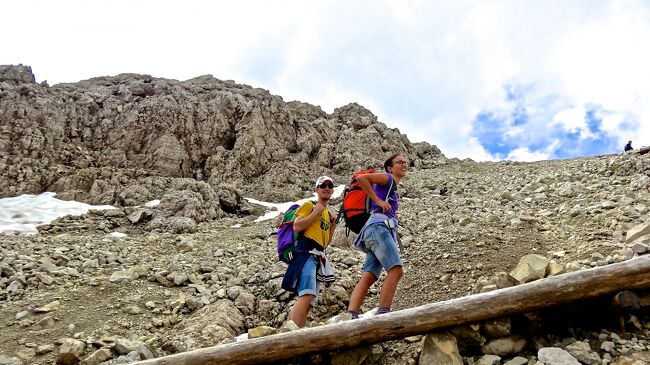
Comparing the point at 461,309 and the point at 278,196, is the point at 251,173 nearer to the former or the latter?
the point at 278,196

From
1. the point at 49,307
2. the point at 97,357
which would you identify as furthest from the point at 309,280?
the point at 49,307

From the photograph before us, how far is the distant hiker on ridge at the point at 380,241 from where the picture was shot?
18.4 feet

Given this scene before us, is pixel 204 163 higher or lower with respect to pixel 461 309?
higher

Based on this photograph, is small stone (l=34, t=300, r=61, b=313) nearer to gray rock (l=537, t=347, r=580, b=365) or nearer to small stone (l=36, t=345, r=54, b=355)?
small stone (l=36, t=345, r=54, b=355)

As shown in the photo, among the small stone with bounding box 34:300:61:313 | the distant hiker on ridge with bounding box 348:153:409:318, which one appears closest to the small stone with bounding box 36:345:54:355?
the small stone with bounding box 34:300:61:313

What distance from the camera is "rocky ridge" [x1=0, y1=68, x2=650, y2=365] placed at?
4.36 meters

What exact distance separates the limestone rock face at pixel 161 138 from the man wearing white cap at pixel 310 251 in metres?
19.2

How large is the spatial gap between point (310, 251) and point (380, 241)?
1.01m

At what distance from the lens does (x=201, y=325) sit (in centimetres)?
728

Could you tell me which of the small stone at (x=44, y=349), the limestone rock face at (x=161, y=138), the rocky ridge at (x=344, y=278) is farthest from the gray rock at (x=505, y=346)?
the limestone rock face at (x=161, y=138)

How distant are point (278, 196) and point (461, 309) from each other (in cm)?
2287

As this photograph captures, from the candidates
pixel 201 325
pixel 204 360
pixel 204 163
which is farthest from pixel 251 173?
pixel 204 360

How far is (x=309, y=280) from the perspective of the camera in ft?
18.6

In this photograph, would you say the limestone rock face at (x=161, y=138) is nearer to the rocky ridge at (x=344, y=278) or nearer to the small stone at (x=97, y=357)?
the rocky ridge at (x=344, y=278)
